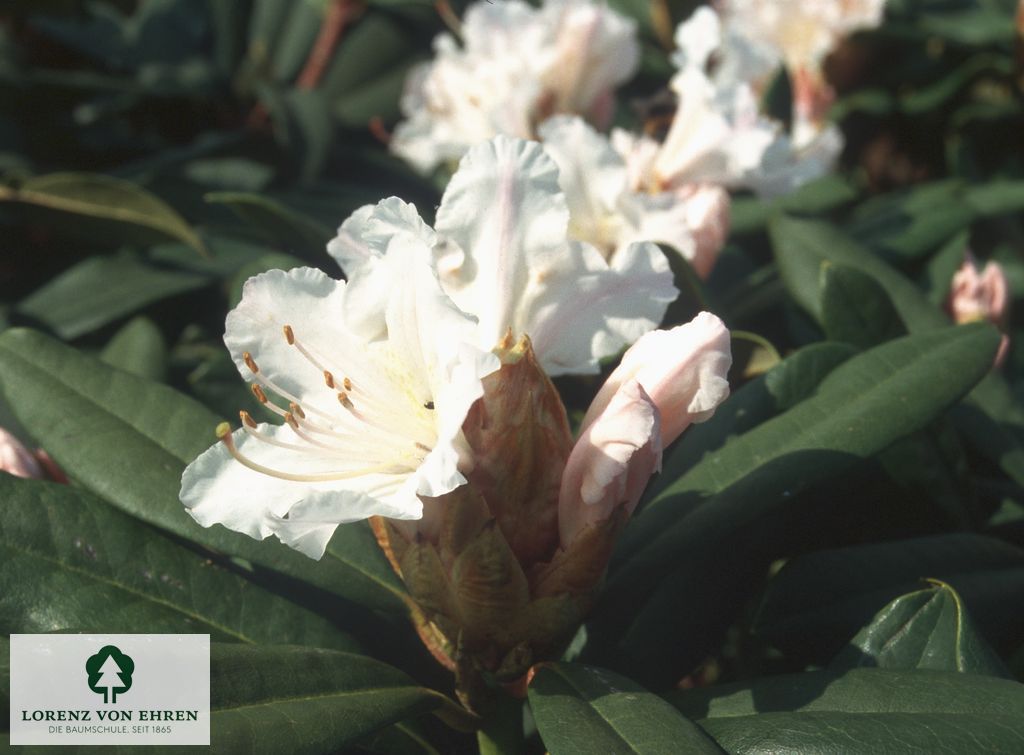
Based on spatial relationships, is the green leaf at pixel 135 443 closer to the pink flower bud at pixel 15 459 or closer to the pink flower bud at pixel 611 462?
the pink flower bud at pixel 15 459

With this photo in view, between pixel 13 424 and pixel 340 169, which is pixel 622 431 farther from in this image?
pixel 340 169

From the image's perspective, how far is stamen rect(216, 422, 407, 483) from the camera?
0.87 meters

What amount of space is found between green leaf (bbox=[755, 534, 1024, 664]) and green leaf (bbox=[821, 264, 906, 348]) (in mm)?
234

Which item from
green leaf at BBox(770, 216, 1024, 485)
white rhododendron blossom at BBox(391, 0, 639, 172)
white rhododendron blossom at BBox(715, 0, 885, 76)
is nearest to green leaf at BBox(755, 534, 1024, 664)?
green leaf at BBox(770, 216, 1024, 485)

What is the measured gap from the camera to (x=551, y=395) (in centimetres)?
87

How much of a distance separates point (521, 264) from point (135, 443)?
42 cm

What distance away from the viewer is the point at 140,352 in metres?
1.44

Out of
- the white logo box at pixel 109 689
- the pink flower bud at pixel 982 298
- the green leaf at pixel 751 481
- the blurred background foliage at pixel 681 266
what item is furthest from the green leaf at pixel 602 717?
the pink flower bud at pixel 982 298

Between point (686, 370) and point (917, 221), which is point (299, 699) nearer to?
point (686, 370)

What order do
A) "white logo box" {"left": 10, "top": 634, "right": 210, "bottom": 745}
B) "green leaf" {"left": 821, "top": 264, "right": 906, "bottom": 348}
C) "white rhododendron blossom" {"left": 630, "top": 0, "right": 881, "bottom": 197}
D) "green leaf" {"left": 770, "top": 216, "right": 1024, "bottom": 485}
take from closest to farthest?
"white logo box" {"left": 10, "top": 634, "right": 210, "bottom": 745}, "green leaf" {"left": 821, "top": 264, "right": 906, "bottom": 348}, "green leaf" {"left": 770, "top": 216, "right": 1024, "bottom": 485}, "white rhododendron blossom" {"left": 630, "top": 0, "right": 881, "bottom": 197}

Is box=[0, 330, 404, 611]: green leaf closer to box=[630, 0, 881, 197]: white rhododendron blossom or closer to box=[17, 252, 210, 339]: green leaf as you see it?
box=[17, 252, 210, 339]: green leaf

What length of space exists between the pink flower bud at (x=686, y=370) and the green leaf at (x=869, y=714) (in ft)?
0.76

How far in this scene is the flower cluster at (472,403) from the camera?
33.3 inches

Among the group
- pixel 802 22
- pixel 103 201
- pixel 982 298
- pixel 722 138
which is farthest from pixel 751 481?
pixel 802 22
